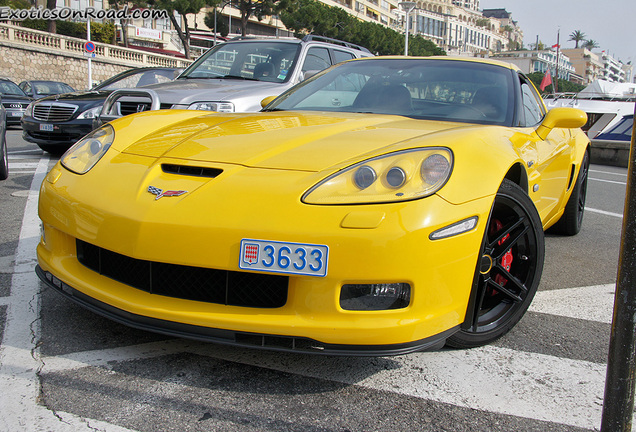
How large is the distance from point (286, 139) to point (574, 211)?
3.01 metres

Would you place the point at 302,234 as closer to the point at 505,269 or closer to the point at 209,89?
the point at 505,269

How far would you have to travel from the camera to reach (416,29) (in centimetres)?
14212

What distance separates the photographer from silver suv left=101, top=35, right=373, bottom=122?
19.5 feet

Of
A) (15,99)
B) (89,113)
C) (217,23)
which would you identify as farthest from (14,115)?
(217,23)

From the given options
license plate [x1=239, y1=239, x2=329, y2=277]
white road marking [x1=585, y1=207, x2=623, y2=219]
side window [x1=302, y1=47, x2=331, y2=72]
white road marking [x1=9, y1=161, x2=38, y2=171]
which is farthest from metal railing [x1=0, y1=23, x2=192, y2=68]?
license plate [x1=239, y1=239, x2=329, y2=277]

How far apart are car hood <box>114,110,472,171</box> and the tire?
→ 213 cm

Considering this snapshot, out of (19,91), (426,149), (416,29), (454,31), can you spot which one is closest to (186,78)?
(426,149)

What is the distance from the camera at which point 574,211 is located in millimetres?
4645

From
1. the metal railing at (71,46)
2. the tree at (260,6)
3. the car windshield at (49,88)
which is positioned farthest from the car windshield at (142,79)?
the tree at (260,6)

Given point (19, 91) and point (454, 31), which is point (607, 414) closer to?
point (19, 91)

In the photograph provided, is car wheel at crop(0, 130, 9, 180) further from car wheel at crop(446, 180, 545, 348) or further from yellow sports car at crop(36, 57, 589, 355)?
car wheel at crop(446, 180, 545, 348)

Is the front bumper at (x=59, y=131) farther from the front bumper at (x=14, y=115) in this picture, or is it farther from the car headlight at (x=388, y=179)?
the front bumper at (x=14, y=115)

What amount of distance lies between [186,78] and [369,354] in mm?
5953

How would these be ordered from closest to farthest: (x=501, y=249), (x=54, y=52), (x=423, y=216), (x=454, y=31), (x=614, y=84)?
1. (x=423, y=216)
2. (x=501, y=249)
3. (x=614, y=84)
4. (x=54, y=52)
5. (x=454, y=31)
